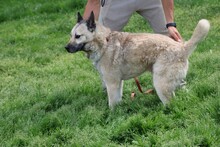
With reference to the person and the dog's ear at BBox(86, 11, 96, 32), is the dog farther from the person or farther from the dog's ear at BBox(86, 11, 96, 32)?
the person

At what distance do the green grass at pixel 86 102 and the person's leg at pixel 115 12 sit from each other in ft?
3.29

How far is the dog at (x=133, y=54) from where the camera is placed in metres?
4.98

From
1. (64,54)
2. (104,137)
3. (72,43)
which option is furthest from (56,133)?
(64,54)

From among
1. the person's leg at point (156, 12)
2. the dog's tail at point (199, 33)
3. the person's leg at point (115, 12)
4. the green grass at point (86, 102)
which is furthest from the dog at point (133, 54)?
the person's leg at point (156, 12)

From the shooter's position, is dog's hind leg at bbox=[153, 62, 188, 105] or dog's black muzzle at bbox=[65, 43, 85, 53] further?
dog's black muzzle at bbox=[65, 43, 85, 53]

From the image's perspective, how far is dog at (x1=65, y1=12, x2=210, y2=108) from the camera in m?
4.98

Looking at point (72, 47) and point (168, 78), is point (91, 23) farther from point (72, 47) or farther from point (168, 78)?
point (168, 78)

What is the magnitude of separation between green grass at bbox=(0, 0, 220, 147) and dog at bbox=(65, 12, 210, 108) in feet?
0.72

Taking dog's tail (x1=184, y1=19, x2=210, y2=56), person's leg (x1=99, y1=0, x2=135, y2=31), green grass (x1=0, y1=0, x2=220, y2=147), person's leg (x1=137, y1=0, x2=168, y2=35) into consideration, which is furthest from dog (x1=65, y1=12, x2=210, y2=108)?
person's leg (x1=137, y1=0, x2=168, y2=35)

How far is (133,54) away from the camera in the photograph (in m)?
5.36

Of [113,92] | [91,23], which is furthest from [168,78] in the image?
[91,23]

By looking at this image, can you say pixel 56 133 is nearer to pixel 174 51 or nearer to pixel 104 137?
pixel 104 137

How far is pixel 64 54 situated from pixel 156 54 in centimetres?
410

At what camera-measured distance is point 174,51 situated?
502 centimetres
